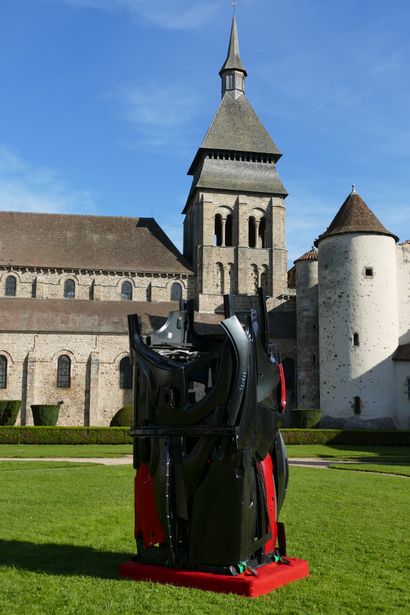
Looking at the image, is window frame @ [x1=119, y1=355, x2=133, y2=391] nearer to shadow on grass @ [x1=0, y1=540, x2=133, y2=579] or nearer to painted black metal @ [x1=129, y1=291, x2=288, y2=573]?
shadow on grass @ [x1=0, y1=540, x2=133, y2=579]

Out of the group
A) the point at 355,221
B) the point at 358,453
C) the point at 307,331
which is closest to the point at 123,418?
the point at 307,331

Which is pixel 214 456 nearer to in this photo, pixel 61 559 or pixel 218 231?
pixel 61 559

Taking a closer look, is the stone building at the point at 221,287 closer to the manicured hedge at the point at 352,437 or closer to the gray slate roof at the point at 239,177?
the gray slate roof at the point at 239,177

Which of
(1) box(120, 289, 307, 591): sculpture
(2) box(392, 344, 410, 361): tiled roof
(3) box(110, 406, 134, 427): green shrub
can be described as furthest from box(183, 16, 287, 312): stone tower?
(1) box(120, 289, 307, 591): sculpture

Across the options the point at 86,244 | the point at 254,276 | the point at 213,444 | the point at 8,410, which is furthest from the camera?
the point at 254,276

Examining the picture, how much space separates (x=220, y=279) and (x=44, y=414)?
17.9 meters

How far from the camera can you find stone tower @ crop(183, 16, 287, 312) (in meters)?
46.9

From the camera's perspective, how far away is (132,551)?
717 centimetres

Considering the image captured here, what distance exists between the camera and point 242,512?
5.38 metres

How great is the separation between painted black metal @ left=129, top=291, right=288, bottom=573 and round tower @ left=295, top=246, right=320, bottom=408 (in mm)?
31852

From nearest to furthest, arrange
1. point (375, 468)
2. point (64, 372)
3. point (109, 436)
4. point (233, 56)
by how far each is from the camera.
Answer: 1. point (375, 468)
2. point (109, 436)
3. point (64, 372)
4. point (233, 56)

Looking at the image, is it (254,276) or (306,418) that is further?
(254,276)

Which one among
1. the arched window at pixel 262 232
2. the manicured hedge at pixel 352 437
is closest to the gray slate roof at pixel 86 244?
the arched window at pixel 262 232

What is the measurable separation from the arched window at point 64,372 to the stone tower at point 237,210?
38.4 feet
